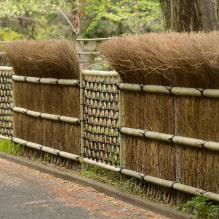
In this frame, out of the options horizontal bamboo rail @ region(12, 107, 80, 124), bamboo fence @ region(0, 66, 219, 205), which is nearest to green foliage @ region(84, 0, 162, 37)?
horizontal bamboo rail @ region(12, 107, 80, 124)

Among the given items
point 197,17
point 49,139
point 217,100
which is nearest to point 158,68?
point 217,100

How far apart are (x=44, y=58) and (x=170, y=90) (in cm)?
324

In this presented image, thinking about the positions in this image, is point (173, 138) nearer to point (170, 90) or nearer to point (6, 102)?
point (170, 90)

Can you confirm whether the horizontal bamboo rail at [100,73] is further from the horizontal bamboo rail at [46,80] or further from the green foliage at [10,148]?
the green foliage at [10,148]

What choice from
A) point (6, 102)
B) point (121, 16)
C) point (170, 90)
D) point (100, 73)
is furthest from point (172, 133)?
point (121, 16)

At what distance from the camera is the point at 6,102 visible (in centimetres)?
1230

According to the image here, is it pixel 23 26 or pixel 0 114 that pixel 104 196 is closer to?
pixel 0 114

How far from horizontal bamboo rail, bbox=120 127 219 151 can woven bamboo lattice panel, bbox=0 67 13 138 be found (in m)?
4.35

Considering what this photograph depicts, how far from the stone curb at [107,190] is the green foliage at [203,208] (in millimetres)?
98

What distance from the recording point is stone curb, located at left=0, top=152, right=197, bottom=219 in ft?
23.5

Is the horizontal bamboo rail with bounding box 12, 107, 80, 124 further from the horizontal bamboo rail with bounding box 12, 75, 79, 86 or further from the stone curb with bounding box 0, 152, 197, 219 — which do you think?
the stone curb with bounding box 0, 152, 197, 219

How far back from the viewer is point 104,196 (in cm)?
839

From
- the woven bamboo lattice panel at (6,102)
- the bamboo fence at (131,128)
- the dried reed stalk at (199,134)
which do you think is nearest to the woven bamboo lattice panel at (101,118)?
the bamboo fence at (131,128)

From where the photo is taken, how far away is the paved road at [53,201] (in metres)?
7.30
